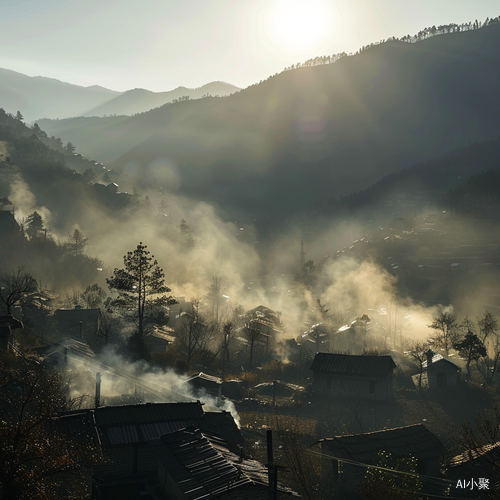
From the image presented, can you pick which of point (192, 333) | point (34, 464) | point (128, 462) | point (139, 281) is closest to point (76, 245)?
point (192, 333)

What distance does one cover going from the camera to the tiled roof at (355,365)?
42.0 meters

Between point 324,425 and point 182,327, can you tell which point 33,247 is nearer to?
point 182,327

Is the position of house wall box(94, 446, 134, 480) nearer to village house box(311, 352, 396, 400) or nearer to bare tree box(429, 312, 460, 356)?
village house box(311, 352, 396, 400)

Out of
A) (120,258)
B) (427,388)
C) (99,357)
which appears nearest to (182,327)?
(99,357)

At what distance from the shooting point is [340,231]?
572ft

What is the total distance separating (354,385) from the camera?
139 ft

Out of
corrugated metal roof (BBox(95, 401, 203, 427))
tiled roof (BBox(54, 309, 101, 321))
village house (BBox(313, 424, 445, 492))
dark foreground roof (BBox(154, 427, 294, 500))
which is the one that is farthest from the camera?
tiled roof (BBox(54, 309, 101, 321))

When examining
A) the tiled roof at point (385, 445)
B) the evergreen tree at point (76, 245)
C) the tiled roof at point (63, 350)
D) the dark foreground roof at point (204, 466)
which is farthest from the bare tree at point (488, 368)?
the evergreen tree at point (76, 245)

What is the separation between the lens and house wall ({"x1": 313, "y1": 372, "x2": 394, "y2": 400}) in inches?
1630

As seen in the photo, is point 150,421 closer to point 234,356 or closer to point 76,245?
point 234,356

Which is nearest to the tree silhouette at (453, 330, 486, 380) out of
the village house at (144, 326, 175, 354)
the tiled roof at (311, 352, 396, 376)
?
the tiled roof at (311, 352, 396, 376)

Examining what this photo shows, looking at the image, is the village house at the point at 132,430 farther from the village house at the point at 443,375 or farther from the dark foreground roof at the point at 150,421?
the village house at the point at 443,375

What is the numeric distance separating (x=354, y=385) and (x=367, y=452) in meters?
19.7

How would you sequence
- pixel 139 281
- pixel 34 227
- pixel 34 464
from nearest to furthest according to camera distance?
→ 1. pixel 34 464
2. pixel 139 281
3. pixel 34 227
